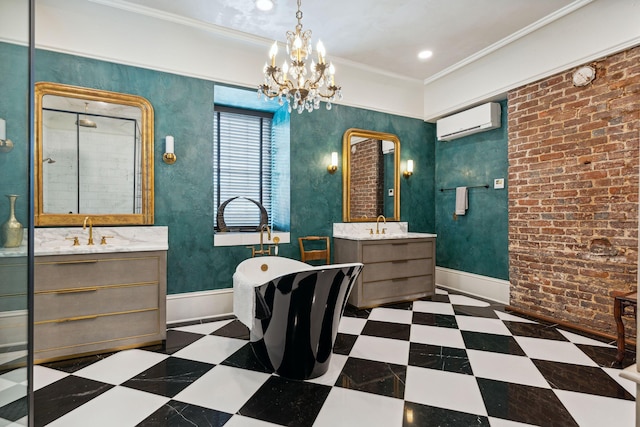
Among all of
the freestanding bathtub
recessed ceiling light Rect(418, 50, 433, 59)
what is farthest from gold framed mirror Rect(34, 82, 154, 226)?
recessed ceiling light Rect(418, 50, 433, 59)

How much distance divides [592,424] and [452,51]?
359 cm

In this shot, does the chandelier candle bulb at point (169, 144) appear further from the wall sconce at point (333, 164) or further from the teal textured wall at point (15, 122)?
the teal textured wall at point (15, 122)

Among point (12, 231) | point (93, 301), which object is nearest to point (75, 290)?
point (93, 301)

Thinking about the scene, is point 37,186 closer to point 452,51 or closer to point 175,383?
point 175,383

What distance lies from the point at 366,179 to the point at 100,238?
9.55 ft

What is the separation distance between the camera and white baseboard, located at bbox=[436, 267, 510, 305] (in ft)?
12.3

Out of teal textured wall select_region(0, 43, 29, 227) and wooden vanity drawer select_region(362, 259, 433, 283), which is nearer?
teal textured wall select_region(0, 43, 29, 227)

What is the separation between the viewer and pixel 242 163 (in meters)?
3.94

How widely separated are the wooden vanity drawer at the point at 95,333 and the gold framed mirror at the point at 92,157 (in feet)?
2.75

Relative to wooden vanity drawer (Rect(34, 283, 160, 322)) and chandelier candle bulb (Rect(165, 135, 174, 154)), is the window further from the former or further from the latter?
wooden vanity drawer (Rect(34, 283, 160, 322))

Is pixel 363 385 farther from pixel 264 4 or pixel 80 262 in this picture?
pixel 264 4

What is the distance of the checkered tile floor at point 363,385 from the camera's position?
1.67 metres

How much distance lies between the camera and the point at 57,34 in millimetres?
2668

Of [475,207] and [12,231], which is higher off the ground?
[475,207]
